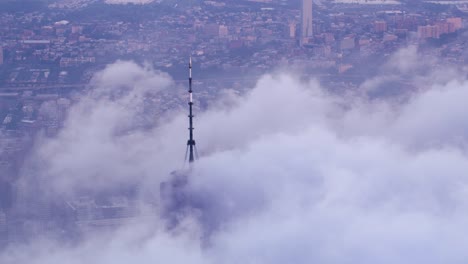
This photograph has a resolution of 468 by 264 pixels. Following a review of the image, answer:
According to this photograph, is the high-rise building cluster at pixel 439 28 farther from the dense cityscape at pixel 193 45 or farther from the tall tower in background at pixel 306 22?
the tall tower in background at pixel 306 22

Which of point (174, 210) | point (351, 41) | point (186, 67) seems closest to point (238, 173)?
point (174, 210)

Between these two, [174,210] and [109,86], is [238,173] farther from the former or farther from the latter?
[109,86]

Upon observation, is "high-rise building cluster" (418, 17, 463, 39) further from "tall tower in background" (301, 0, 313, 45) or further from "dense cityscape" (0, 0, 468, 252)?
"tall tower in background" (301, 0, 313, 45)

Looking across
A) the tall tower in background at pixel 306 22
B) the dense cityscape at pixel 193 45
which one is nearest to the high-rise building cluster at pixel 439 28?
the dense cityscape at pixel 193 45

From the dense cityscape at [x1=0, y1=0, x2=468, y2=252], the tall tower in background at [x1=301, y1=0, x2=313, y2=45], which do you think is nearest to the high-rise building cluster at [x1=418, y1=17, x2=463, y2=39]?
the dense cityscape at [x1=0, y1=0, x2=468, y2=252]

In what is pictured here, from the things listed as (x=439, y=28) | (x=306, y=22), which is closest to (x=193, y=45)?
(x=306, y=22)
